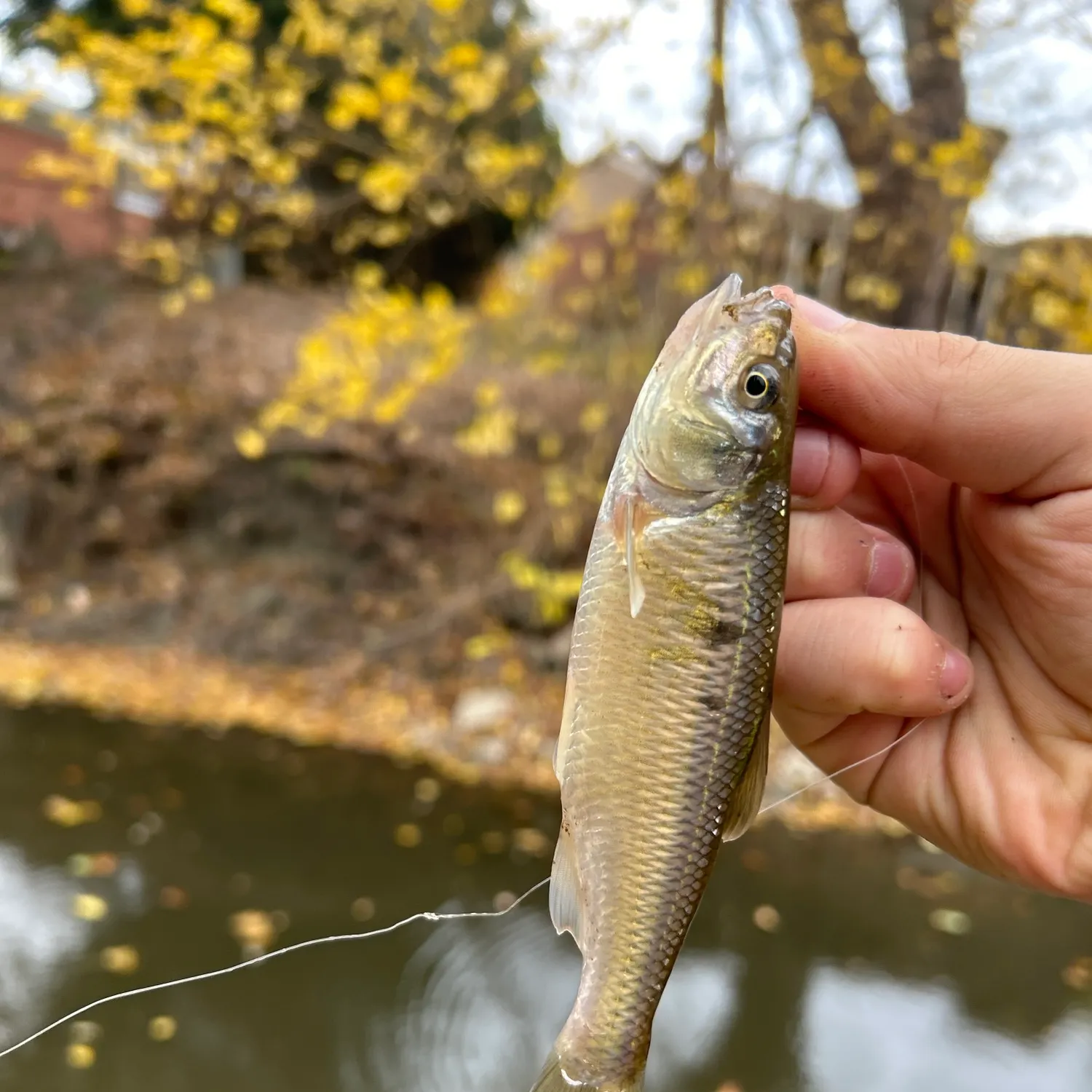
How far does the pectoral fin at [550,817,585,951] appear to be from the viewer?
1.87 meters

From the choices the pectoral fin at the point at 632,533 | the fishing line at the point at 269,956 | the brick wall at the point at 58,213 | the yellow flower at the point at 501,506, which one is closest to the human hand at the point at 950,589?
the pectoral fin at the point at 632,533

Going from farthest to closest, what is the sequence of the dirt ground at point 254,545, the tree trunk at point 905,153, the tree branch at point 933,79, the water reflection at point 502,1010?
the dirt ground at point 254,545 → the tree branch at point 933,79 → the tree trunk at point 905,153 → the water reflection at point 502,1010

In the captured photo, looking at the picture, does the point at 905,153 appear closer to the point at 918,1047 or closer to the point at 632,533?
the point at 632,533

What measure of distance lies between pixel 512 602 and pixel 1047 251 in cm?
507

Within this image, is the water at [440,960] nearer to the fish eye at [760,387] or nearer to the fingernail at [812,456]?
the fingernail at [812,456]

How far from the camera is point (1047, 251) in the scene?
5867 mm

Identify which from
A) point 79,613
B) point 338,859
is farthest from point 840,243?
point 79,613

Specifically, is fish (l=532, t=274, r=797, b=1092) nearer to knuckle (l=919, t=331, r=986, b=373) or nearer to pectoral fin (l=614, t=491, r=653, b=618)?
pectoral fin (l=614, t=491, r=653, b=618)

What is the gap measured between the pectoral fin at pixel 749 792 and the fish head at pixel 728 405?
53cm

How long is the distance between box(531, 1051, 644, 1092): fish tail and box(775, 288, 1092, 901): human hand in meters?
0.97

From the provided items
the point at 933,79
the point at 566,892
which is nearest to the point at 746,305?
the point at 566,892

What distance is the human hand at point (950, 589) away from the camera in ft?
6.41

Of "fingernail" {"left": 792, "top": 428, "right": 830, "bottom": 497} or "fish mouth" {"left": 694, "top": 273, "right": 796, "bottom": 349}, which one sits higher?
"fish mouth" {"left": 694, "top": 273, "right": 796, "bottom": 349}

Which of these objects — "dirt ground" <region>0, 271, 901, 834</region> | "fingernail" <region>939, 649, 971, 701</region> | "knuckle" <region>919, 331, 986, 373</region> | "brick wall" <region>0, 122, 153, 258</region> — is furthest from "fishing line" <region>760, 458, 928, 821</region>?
"brick wall" <region>0, 122, 153, 258</region>
